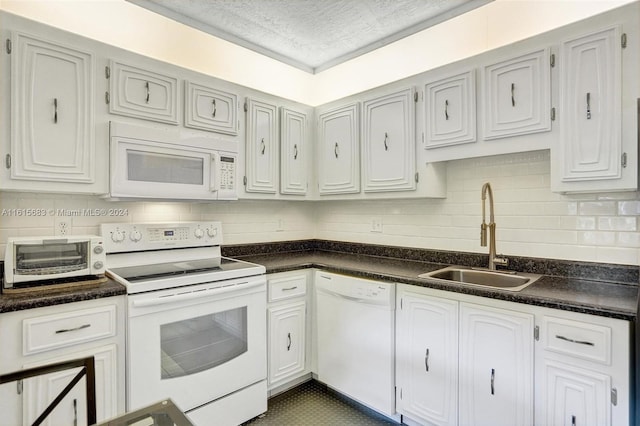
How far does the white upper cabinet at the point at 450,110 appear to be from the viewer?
2074 millimetres

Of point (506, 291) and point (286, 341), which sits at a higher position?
point (506, 291)

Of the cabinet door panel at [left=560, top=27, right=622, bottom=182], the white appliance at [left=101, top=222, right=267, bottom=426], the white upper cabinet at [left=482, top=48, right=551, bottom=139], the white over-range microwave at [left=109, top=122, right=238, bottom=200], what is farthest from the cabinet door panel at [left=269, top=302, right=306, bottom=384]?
the cabinet door panel at [left=560, top=27, right=622, bottom=182]

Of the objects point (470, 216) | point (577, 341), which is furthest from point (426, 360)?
point (470, 216)

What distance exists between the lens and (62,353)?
A: 5.10 feet

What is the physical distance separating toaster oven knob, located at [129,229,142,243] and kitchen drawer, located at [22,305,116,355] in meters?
0.62

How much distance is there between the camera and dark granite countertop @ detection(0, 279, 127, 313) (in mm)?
1448

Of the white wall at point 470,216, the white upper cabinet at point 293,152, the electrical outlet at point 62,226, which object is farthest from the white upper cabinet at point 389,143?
the electrical outlet at point 62,226

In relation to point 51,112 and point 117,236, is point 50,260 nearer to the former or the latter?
point 117,236

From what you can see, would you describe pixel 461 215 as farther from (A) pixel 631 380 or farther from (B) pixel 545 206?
(A) pixel 631 380

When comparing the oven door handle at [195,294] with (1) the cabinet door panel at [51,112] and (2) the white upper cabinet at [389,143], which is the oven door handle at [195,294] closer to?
(1) the cabinet door panel at [51,112]

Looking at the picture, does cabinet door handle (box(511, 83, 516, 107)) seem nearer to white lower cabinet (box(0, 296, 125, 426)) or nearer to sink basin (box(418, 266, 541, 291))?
sink basin (box(418, 266, 541, 291))

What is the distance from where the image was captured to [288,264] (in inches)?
99.0

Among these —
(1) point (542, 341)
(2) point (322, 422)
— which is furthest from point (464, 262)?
(2) point (322, 422)

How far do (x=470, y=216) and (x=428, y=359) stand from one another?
100cm
